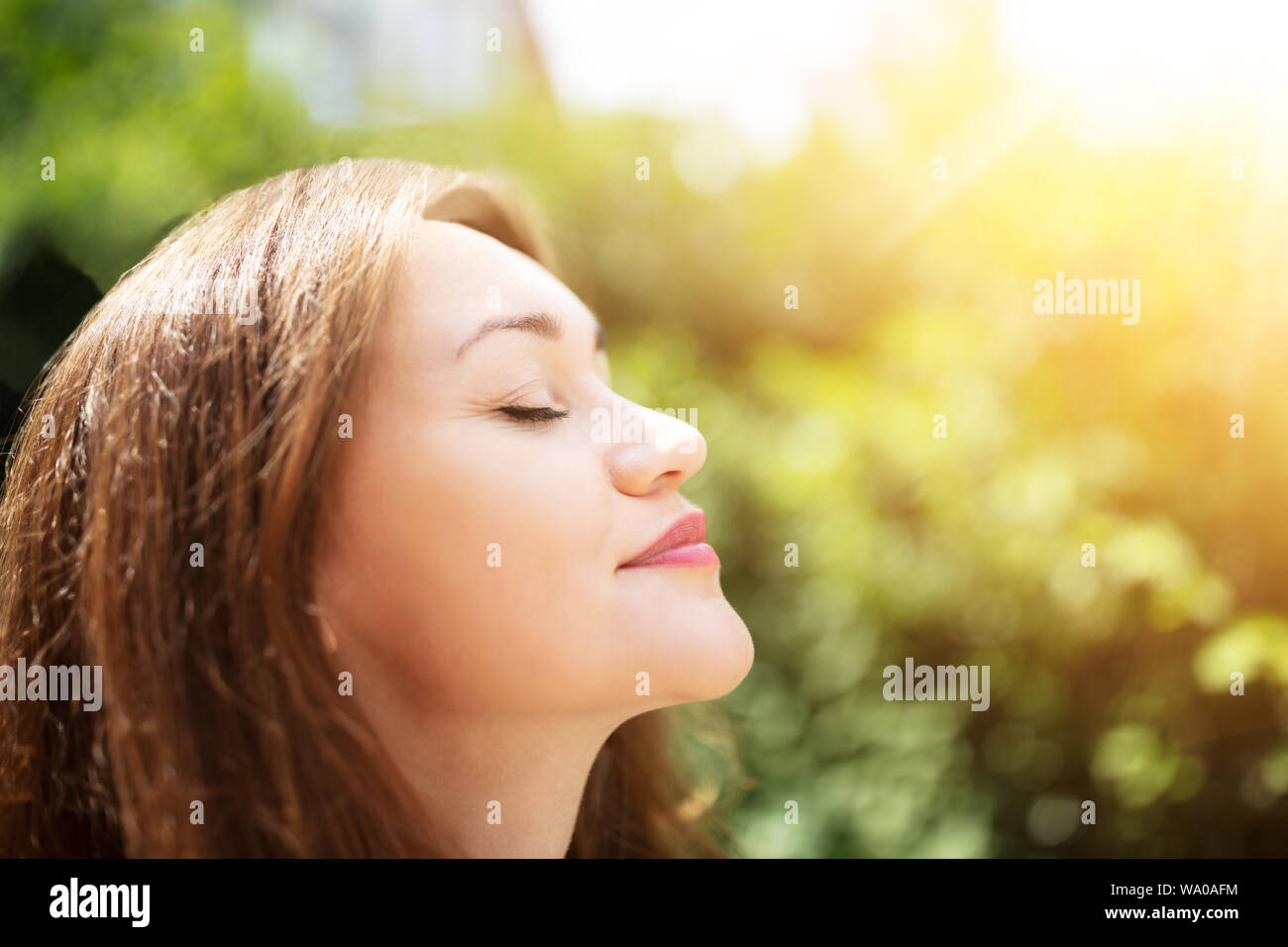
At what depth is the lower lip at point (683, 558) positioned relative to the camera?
1.30 m

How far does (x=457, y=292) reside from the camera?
127 cm

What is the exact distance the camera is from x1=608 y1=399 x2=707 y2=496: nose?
50.9 inches

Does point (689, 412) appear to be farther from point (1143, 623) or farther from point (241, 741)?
point (241, 741)

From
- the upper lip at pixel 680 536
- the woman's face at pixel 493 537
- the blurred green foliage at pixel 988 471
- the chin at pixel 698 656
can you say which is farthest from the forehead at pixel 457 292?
the blurred green foliage at pixel 988 471

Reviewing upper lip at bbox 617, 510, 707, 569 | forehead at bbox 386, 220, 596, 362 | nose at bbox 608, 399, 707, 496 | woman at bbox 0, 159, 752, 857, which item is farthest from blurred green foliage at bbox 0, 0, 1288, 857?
upper lip at bbox 617, 510, 707, 569

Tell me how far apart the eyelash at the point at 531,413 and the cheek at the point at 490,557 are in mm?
21

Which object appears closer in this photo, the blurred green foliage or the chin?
the chin

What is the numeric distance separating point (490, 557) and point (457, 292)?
14.6 inches

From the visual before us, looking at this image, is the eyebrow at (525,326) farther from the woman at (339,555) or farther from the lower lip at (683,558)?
the lower lip at (683,558)

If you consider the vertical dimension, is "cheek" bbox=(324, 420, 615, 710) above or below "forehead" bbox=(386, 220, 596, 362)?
below

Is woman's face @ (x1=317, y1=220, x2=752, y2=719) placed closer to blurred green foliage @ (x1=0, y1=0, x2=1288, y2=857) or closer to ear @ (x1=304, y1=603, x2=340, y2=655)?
ear @ (x1=304, y1=603, x2=340, y2=655)

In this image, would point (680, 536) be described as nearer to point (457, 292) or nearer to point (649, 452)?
point (649, 452)

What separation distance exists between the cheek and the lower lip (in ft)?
0.24

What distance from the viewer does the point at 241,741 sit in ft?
3.89
